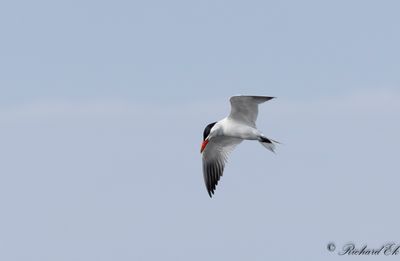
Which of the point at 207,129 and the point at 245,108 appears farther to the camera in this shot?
the point at 207,129

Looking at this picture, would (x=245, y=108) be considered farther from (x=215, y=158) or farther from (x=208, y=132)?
(x=215, y=158)

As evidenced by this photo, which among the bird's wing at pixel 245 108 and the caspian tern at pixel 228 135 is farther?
the caspian tern at pixel 228 135

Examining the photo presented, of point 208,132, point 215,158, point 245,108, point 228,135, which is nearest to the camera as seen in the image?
point 245,108

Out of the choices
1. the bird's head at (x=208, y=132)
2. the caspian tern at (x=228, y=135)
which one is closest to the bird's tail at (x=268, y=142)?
the caspian tern at (x=228, y=135)

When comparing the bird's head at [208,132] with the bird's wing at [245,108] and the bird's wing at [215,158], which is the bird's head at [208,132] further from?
the bird's wing at [245,108]

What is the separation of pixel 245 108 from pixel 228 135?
98cm

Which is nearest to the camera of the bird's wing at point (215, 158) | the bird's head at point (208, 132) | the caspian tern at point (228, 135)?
the caspian tern at point (228, 135)

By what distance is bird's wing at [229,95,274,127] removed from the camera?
1555cm

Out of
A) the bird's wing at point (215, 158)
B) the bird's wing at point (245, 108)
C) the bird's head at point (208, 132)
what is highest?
the bird's wing at point (245, 108)

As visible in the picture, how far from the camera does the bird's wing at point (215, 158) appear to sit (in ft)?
60.5

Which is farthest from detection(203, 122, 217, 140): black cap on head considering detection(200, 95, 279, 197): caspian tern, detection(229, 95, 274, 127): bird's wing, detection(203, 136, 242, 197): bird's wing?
detection(229, 95, 274, 127): bird's wing

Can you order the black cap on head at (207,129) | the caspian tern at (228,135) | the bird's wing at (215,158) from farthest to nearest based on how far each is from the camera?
the bird's wing at (215,158)
the black cap on head at (207,129)
the caspian tern at (228,135)

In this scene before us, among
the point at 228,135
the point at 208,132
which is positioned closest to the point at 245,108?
the point at 228,135

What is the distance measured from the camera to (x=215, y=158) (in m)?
18.6
